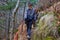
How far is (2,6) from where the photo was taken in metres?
18.3

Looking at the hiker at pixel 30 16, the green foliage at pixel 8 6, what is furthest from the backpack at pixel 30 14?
the green foliage at pixel 8 6

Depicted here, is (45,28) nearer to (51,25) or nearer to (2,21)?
(51,25)

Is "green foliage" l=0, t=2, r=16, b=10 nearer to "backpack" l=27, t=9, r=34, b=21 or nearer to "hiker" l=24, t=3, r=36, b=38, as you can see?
"hiker" l=24, t=3, r=36, b=38

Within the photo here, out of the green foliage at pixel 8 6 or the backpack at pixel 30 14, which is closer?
the backpack at pixel 30 14

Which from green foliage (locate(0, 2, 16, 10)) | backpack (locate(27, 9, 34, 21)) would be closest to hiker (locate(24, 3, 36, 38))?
backpack (locate(27, 9, 34, 21))

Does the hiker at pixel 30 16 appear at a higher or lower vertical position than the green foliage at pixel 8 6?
higher

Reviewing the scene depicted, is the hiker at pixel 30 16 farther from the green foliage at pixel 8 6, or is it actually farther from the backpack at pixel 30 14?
the green foliage at pixel 8 6

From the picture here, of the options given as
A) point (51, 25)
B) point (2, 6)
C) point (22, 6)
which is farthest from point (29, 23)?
point (22, 6)

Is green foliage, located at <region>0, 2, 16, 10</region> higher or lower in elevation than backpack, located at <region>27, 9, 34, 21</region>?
lower

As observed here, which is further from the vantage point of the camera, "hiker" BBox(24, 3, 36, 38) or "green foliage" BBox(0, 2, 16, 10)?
"green foliage" BBox(0, 2, 16, 10)

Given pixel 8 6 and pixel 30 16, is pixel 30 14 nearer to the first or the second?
pixel 30 16

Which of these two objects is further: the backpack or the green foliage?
the green foliage

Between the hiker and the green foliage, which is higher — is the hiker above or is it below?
above

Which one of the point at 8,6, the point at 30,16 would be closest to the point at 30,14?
the point at 30,16
